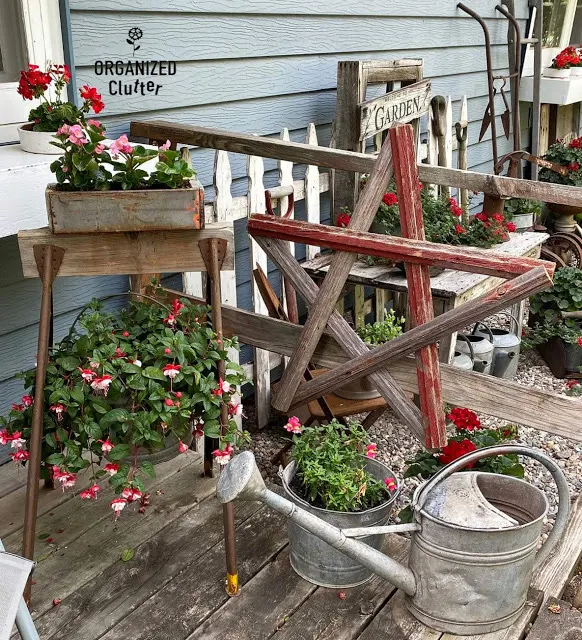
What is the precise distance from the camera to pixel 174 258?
2.13 meters

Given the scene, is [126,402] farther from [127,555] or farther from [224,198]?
[224,198]

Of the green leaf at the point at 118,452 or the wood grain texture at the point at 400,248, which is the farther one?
Answer: the wood grain texture at the point at 400,248

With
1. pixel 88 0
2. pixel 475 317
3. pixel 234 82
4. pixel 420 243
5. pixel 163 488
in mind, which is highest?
pixel 88 0

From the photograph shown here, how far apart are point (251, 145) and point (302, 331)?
2.38 feet

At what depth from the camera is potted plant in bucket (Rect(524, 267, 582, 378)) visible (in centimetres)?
465

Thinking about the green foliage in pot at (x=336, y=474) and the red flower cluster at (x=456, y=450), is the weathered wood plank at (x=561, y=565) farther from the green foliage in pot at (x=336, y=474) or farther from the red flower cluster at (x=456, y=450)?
the green foliage in pot at (x=336, y=474)

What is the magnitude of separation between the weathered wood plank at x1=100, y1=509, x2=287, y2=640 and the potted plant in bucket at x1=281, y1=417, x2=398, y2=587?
0.14 m

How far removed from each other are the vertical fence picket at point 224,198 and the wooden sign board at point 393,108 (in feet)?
2.97

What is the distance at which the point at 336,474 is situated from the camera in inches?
85.6

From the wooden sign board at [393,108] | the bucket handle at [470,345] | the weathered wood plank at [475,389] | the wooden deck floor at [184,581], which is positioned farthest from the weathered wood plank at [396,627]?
the wooden sign board at [393,108]

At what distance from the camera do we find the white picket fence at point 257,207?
3.31 m

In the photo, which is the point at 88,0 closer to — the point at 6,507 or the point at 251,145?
the point at 251,145

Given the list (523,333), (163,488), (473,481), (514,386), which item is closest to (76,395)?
(163,488)

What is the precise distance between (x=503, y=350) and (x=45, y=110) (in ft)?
9.99
